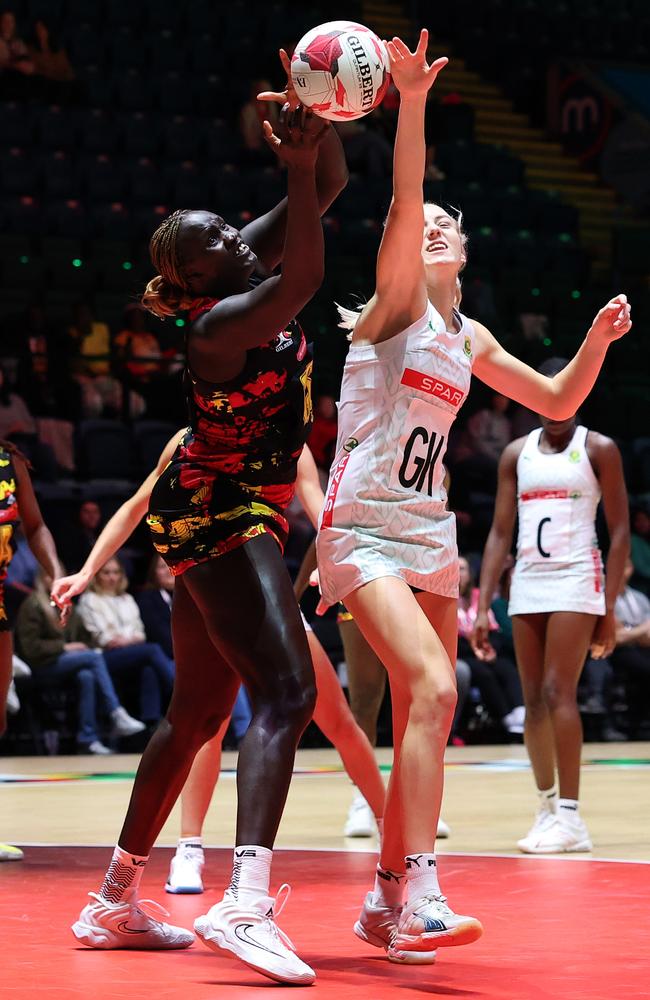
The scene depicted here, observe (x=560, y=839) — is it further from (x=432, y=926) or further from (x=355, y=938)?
(x=432, y=926)

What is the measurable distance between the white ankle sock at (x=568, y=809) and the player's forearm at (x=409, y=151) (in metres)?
3.09

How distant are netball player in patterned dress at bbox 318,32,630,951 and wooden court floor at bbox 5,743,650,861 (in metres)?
2.27

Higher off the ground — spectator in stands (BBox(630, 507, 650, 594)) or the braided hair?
the braided hair

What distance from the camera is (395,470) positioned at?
3871mm

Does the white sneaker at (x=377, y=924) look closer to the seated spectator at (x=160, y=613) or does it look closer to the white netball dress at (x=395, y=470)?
the white netball dress at (x=395, y=470)

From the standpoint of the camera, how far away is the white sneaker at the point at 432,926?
347 cm

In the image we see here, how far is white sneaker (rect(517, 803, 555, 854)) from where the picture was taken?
600 cm

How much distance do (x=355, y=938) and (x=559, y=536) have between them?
8.73 feet

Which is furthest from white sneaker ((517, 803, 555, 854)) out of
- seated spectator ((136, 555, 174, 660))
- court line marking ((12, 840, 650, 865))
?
seated spectator ((136, 555, 174, 660))

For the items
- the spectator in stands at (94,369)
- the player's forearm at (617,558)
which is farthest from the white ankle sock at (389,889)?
the spectator in stands at (94,369)

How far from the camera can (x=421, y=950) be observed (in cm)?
363

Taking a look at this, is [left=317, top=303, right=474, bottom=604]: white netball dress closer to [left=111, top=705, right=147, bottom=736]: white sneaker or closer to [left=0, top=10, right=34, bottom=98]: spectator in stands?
[left=111, top=705, right=147, bottom=736]: white sneaker

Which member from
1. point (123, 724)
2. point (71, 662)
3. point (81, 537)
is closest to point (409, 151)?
point (71, 662)

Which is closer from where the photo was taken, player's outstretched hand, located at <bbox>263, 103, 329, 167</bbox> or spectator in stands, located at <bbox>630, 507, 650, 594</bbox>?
player's outstretched hand, located at <bbox>263, 103, 329, 167</bbox>
